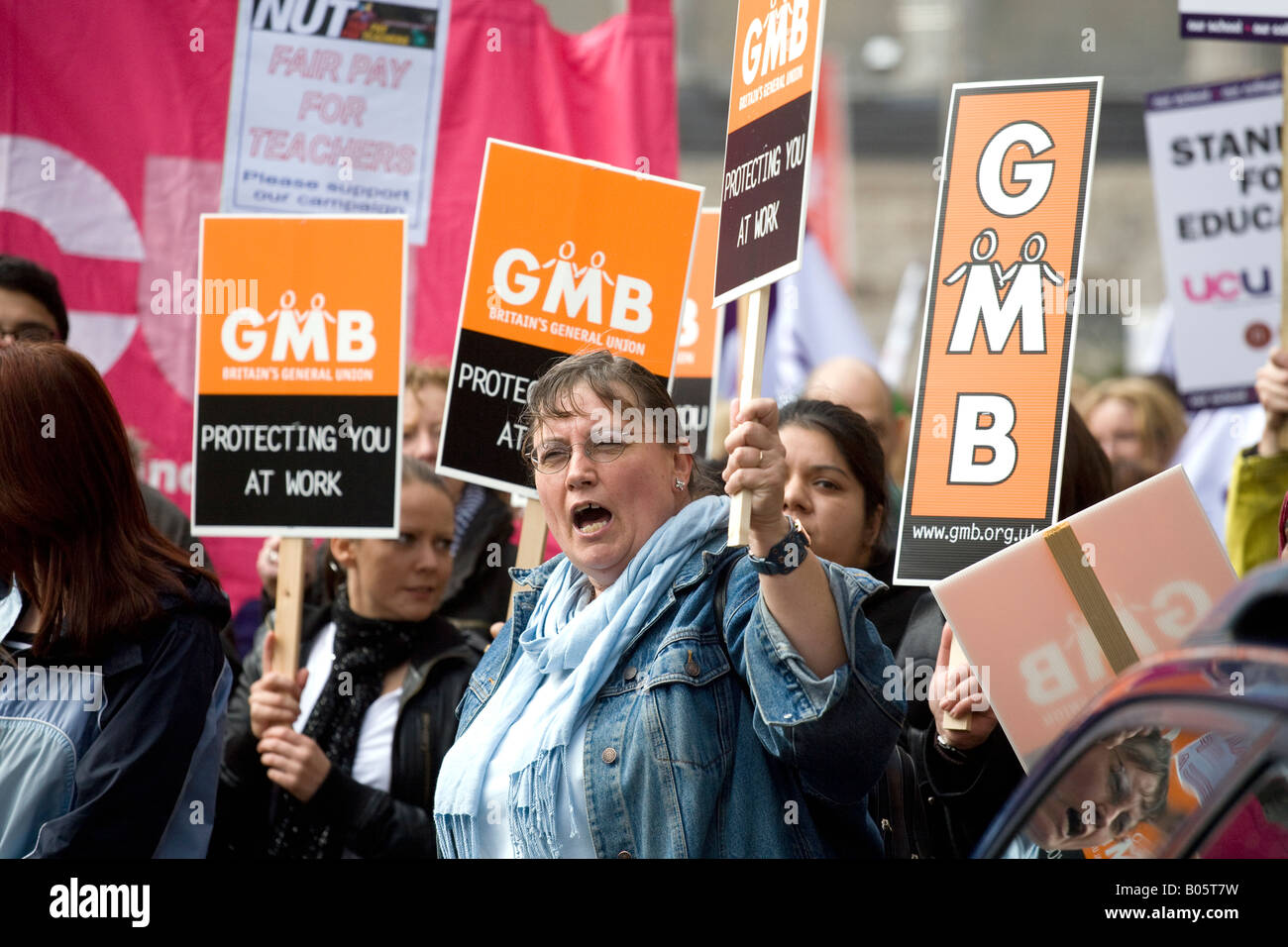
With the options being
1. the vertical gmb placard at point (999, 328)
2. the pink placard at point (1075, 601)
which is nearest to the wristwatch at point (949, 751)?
the pink placard at point (1075, 601)

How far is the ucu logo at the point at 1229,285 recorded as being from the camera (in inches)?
238

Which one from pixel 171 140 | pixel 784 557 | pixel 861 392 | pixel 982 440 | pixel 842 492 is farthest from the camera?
pixel 171 140

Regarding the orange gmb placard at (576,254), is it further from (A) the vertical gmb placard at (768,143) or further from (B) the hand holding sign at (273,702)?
(B) the hand holding sign at (273,702)

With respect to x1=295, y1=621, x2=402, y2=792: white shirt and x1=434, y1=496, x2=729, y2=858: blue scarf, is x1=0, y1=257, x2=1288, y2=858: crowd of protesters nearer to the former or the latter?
x1=434, y1=496, x2=729, y2=858: blue scarf

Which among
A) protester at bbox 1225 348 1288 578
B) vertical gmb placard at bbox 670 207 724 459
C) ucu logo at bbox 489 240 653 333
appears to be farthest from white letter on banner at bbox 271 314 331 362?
protester at bbox 1225 348 1288 578

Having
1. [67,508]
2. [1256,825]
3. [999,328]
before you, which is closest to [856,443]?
[999,328]

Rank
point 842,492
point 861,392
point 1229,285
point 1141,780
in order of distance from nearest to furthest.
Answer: point 1141,780
point 842,492
point 861,392
point 1229,285

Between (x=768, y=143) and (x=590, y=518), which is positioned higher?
(x=768, y=143)

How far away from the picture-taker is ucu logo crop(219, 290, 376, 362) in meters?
4.26

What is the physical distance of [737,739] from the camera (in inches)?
102

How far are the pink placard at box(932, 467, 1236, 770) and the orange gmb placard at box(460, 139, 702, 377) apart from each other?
1.40 m

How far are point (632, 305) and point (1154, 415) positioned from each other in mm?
3266

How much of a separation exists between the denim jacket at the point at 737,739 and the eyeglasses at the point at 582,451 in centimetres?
31

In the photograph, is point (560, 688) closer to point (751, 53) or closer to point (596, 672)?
point (596, 672)
